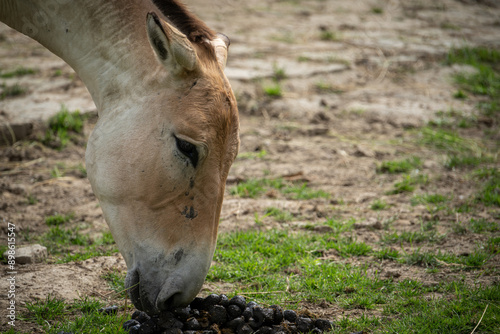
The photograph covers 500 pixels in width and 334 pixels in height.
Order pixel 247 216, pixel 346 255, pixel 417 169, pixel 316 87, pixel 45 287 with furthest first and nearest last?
pixel 316 87 → pixel 417 169 → pixel 247 216 → pixel 346 255 → pixel 45 287

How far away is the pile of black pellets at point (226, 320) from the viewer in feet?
8.33

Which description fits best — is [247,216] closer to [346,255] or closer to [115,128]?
[346,255]

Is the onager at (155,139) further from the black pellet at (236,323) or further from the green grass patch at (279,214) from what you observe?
the green grass patch at (279,214)

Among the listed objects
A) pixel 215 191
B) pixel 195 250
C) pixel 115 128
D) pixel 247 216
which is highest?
pixel 115 128

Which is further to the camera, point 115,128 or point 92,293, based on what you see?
point 92,293

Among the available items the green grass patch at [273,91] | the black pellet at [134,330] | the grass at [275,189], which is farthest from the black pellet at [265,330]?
the green grass patch at [273,91]

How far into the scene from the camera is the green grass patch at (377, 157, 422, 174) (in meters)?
5.00

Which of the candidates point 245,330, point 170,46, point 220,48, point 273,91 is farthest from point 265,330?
point 273,91

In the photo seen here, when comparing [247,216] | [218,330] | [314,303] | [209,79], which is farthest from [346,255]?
[209,79]

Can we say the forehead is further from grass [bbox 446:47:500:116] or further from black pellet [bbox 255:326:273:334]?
grass [bbox 446:47:500:116]

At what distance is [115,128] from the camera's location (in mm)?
2607

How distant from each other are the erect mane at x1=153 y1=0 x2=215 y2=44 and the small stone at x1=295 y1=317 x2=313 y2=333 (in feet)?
5.44

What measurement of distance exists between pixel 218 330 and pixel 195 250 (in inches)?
19.9

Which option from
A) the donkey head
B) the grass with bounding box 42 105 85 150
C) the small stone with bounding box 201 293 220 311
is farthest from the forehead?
the grass with bounding box 42 105 85 150
